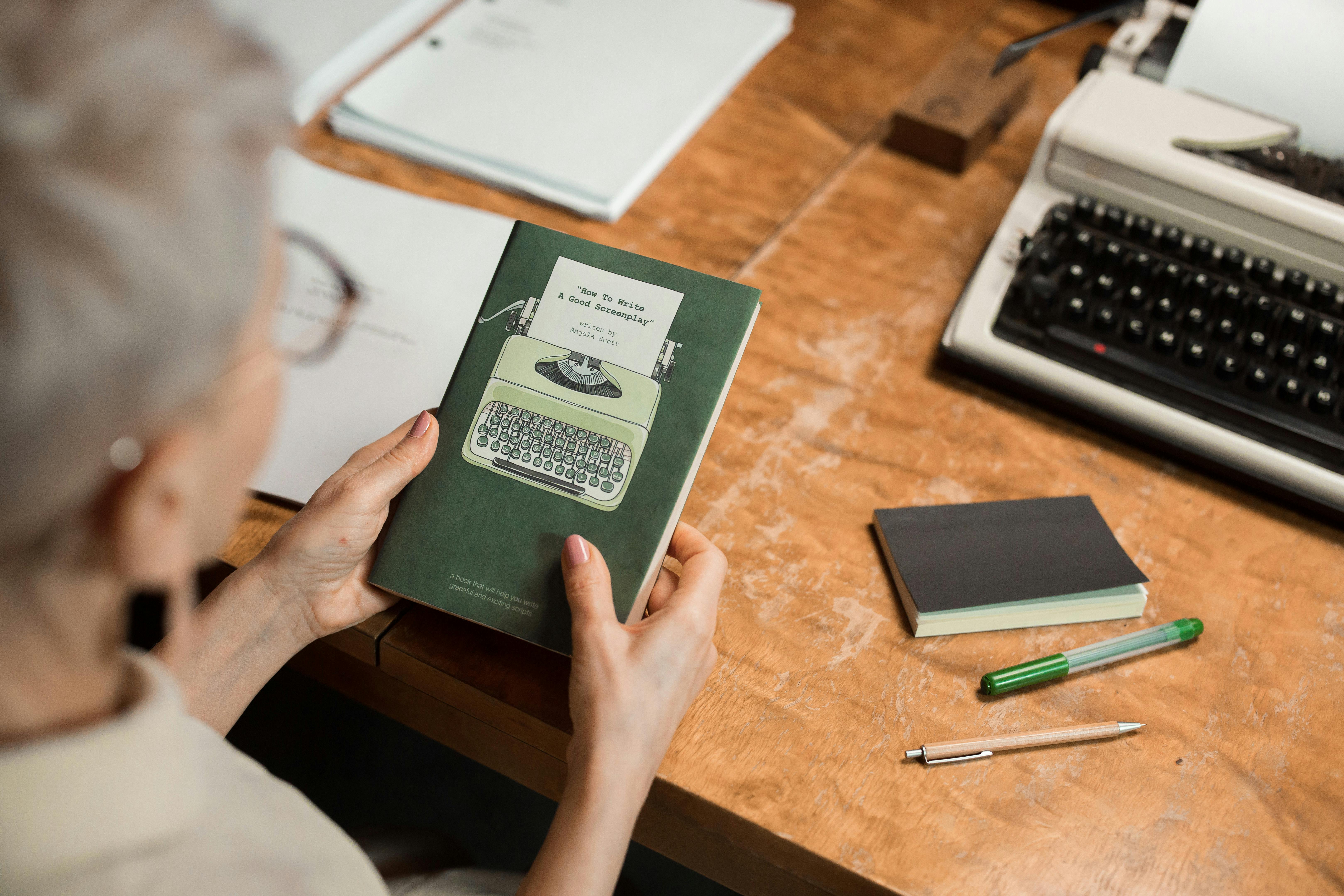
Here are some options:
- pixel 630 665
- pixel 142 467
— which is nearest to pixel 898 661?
pixel 630 665

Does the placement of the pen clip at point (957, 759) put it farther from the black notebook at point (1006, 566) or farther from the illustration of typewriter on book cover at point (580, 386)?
the illustration of typewriter on book cover at point (580, 386)

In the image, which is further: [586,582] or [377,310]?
[377,310]

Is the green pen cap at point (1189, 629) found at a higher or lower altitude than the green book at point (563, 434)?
lower

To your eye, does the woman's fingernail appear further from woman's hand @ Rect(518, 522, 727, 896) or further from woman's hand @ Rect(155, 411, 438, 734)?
woman's hand @ Rect(155, 411, 438, 734)

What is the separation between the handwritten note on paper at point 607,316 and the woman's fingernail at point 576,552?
140mm

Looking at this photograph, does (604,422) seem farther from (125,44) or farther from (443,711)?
(125,44)

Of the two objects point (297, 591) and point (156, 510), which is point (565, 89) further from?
point (156, 510)

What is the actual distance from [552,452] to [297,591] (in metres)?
0.22

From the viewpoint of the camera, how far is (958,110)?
43.3 inches

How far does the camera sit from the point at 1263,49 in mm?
961

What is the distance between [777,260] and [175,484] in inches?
29.4

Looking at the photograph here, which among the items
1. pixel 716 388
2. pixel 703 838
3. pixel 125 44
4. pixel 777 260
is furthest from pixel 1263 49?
pixel 125 44

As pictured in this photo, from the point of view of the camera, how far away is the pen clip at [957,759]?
65 cm

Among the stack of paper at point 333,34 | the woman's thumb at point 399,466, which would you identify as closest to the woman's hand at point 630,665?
the woman's thumb at point 399,466
